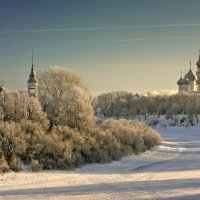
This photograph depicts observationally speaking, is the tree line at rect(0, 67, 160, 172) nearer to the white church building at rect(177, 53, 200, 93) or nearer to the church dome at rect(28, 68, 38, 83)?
the church dome at rect(28, 68, 38, 83)

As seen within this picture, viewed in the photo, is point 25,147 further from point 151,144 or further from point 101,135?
point 151,144

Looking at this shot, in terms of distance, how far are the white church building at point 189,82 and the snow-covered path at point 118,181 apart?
235 feet

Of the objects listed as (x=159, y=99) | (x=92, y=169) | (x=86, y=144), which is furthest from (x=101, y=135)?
(x=159, y=99)

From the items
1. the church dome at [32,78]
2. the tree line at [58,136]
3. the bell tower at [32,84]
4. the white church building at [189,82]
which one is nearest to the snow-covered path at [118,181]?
the tree line at [58,136]

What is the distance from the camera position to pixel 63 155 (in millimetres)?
30938

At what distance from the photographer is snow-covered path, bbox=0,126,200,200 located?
2106 cm

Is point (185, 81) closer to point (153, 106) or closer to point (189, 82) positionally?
point (189, 82)

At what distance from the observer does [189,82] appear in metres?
112

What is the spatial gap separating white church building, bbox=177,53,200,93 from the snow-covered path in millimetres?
71486

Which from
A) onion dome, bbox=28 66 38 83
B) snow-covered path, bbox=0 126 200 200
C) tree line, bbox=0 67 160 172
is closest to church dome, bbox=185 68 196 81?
onion dome, bbox=28 66 38 83

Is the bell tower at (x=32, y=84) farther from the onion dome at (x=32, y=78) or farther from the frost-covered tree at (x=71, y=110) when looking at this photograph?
the frost-covered tree at (x=71, y=110)

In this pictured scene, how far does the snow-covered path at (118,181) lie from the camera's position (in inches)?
829

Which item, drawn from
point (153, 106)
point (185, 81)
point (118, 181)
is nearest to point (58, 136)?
point (118, 181)

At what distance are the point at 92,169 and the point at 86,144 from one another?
147 inches
